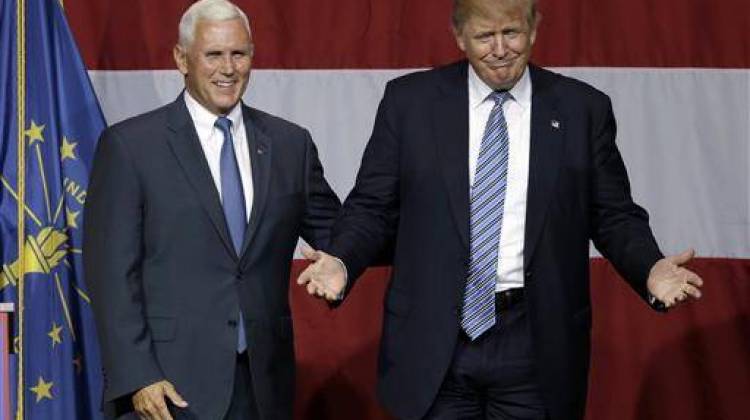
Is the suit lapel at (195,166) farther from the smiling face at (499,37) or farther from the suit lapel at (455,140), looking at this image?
the smiling face at (499,37)

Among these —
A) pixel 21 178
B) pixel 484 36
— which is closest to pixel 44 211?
pixel 21 178

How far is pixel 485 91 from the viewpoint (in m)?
2.90

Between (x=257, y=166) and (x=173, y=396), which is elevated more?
(x=257, y=166)

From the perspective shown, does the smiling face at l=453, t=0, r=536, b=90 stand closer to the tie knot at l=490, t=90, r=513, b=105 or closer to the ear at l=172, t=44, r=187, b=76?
the tie knot at l=490, t=90, r=513, b=105

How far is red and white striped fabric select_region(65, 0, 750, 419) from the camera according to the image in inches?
158

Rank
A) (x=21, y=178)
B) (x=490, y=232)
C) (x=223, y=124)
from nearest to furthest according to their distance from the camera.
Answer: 1. (x=490, y=232)
2. (x=223, y=124)
3. (x=21, y=178)

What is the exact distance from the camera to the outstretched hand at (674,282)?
106 inches

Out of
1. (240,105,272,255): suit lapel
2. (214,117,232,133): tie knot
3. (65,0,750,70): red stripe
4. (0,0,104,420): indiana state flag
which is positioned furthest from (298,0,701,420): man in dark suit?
(65,0,750,70): red stripe

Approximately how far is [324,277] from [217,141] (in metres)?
0.48

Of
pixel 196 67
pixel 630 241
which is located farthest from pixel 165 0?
pixel 630 241

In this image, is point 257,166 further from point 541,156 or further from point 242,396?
point 541,156

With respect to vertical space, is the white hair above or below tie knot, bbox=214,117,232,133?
above

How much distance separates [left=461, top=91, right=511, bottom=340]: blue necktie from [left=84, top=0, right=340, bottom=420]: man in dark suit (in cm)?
45

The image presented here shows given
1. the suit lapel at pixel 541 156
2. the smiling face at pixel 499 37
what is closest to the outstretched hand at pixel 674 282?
the suit lapel at pixel 541 156
